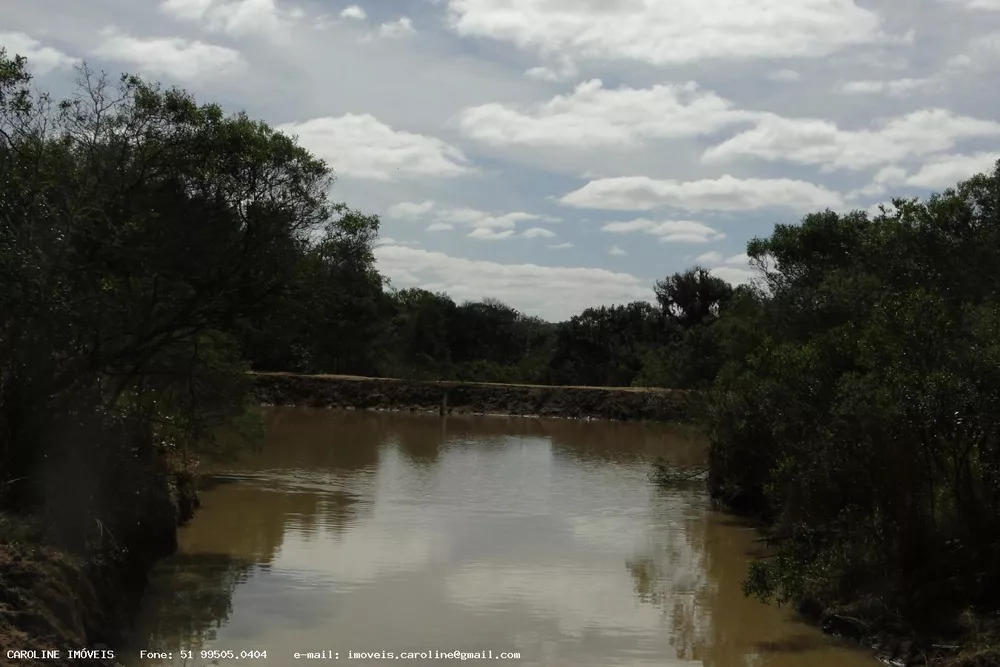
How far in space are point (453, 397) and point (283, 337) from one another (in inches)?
1204

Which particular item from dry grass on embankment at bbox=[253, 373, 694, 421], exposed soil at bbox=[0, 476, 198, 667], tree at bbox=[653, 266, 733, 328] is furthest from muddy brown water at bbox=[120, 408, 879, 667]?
tree at bbox=[653, 266, 733, 328]

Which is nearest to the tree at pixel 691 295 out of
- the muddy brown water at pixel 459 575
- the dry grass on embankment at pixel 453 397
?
the dry grass on embankment at pixel 453 397

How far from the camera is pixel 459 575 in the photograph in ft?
43.3

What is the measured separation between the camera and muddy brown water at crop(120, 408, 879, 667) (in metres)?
10.2

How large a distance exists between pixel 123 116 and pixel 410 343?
47.9 m

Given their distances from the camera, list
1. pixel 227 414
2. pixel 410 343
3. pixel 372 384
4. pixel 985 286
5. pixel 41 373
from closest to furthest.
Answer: pixel 41 373 → pixel 985 286 → pixel 227 414 → pixel 372 384 → pixel 410 343

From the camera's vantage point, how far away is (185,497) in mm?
16000

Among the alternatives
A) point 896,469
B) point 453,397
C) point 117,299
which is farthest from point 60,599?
point 453,397

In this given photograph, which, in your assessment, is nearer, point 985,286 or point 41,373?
point 41,373

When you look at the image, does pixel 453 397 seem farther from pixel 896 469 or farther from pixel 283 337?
pixel 896 469

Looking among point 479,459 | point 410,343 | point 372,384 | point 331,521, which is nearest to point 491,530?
point 331,521

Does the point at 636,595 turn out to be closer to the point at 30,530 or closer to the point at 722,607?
the point at 722,607

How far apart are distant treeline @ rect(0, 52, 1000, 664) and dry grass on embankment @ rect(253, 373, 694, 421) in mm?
26317

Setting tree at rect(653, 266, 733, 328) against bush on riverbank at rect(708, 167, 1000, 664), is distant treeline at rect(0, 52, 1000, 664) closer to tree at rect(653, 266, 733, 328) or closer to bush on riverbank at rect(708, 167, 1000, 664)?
bush on riverbank at rect(708, 167, 1000, 664)
